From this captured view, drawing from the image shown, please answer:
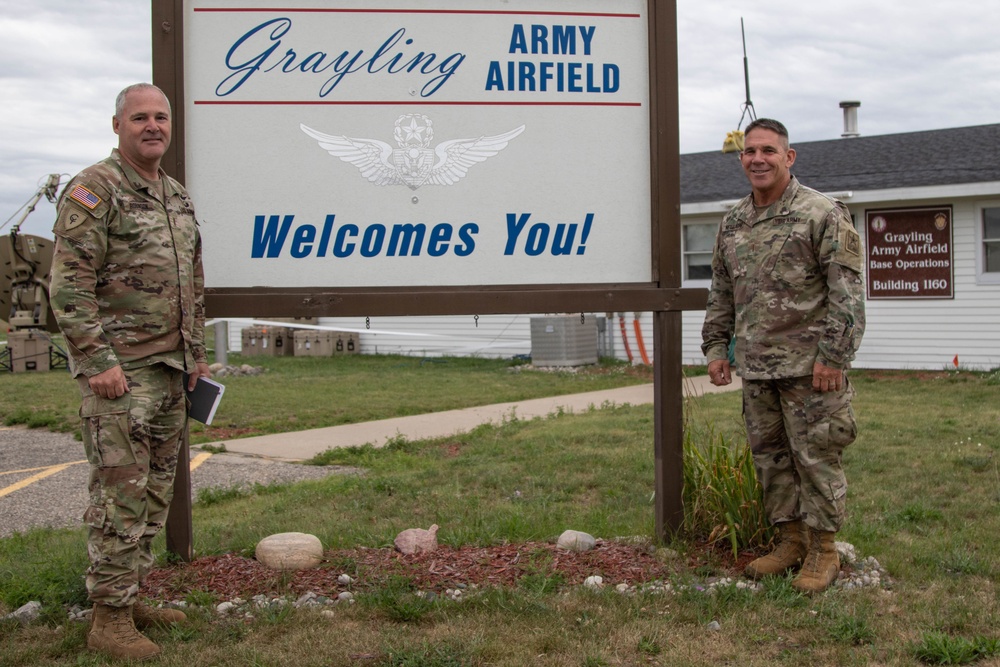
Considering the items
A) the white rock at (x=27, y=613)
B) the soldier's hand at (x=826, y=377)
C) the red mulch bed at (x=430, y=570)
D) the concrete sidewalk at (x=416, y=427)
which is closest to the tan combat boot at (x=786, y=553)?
the red mulch bed at (x=430, y=570)

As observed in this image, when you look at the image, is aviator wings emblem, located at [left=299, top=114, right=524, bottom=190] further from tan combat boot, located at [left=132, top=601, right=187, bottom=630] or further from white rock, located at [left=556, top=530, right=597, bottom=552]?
tan combat boot, located at [left=132, top=601, right=187, bottom=630]

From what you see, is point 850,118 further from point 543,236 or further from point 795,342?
point 795,342

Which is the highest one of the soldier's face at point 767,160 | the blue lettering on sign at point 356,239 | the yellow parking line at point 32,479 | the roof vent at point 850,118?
the roof vent at point 850,118

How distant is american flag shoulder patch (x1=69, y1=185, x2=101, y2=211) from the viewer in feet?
12.0

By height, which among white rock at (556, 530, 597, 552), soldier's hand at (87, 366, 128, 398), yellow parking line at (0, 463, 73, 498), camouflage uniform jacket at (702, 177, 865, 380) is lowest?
yellow parking line at (0, 463, 73, 498)

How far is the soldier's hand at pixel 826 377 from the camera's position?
13.5 ft

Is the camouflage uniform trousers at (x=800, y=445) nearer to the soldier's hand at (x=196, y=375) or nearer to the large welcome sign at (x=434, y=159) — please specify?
the large welcome sign at (x=434, y=159)

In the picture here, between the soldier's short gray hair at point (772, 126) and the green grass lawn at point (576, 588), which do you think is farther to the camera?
the soldier's short gray hair at point (772, 126)

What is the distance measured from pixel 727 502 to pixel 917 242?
39.8 feet

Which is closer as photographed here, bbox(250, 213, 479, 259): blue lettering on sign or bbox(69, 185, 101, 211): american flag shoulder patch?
bbox(69, 185, 101, 211): american flag shoulder patch

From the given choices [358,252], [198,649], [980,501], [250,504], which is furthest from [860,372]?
[198,649]

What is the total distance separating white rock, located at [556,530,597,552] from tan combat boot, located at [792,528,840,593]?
106 centimetres

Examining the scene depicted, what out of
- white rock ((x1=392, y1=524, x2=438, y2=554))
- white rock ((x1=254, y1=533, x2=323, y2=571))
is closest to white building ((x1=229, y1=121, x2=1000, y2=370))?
white rock ((x1=392, y1=524, x2=438, y2=554))

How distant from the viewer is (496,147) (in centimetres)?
484
